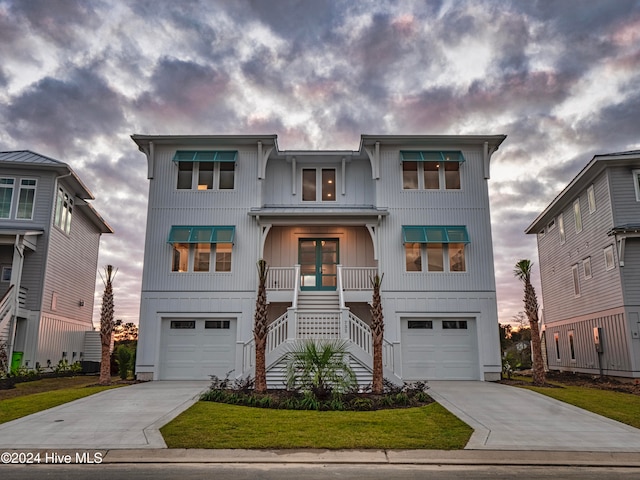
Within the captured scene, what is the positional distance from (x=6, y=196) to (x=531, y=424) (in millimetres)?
20648

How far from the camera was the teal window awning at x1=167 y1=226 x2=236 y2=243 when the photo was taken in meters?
18.4

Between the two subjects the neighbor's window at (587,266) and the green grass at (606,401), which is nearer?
the green grass at (606,401)

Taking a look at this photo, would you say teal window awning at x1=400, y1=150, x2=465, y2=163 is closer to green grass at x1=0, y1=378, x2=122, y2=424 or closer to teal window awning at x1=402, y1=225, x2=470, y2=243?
teal window awning at x1=402, y1=225, x2=470, y2=243

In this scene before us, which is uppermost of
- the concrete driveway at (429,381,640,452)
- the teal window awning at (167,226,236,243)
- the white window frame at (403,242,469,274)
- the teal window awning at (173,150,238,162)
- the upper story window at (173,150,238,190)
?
the teal window awning at (173,150,238,162)

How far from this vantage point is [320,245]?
19594 mm

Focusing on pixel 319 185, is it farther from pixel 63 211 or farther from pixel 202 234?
pixel 63 211

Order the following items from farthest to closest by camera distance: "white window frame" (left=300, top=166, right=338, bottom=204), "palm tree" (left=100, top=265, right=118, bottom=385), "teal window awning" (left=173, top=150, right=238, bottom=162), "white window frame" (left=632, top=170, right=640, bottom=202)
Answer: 1. "white window frame" (left=300, top=166, right=338, bottom=204)
2. "teal window awning" (left=173, top=150, right=238, bottom=162)
3. "white window frame" (left=632, top=170, right=640, bottom=202)
4. "palm tree" (left=100, top=265, right=118, bottom=385)

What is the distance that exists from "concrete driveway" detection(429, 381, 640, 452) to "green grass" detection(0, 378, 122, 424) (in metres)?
9.10

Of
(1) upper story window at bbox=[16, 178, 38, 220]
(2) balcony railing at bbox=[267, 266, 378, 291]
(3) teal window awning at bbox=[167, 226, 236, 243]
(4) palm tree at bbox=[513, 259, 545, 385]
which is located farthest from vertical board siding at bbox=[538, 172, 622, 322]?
(1) upper story window at bbox=[16, 178, 38, 220]

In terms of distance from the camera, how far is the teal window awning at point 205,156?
19.0 meters

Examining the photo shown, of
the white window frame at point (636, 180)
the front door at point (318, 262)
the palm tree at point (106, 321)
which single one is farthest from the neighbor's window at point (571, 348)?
the palm tree at point (106, 321)

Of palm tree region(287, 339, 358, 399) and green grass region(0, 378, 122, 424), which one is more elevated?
palm tree region(287, 339, 358, 399)

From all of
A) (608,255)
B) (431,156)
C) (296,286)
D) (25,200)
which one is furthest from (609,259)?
(25,200)

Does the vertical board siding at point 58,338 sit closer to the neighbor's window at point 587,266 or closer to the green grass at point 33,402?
the green grass at point 33,402
